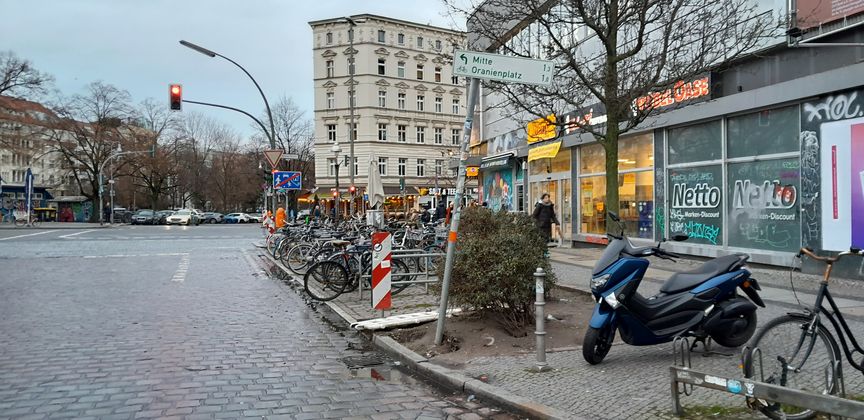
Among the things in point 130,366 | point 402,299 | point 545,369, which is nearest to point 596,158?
point 402,299

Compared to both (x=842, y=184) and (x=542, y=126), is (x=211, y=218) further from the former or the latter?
(x=842, y=184)

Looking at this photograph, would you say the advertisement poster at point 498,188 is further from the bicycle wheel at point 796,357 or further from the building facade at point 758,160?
the bicycle wheel at point 796,357

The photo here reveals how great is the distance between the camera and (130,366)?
20.4 feet

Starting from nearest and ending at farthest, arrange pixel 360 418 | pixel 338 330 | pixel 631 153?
pixel 360 418
pixel 338 330
pixel 631 153

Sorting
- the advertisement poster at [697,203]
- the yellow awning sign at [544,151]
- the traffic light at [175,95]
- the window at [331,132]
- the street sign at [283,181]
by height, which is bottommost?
the advertisement poster at [697,203]

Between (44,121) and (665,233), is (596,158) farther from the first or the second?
(44,121)

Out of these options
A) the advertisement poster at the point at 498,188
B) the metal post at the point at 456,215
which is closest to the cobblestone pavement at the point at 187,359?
the metal post at the point at 456,215

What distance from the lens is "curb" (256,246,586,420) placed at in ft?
14.9

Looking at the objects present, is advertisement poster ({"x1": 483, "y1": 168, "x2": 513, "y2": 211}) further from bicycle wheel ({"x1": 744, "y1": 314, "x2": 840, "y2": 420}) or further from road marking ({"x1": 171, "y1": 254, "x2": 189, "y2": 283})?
bicycle wheel ({"x1": 744, "y1": 314, "x2": 840, "y2": 420})

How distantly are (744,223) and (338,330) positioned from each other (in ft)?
29.2

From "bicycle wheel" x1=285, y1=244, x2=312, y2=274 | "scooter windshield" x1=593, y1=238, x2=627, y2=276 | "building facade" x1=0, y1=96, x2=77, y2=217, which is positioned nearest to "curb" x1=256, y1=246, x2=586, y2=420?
"scooter windshield" x1=593, y1=238, x2=627, y2=276

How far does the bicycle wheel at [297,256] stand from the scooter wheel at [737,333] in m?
11.0

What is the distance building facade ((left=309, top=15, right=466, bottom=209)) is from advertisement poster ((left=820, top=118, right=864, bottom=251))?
172ft

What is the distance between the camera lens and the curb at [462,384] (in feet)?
14.9
